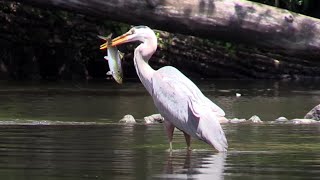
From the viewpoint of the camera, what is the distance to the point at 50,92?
56.2 feet

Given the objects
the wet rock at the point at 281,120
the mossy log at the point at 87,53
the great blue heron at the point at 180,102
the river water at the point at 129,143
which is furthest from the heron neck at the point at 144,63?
the mossy log at the point at 87,53

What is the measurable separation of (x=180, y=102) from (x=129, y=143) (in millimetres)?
715

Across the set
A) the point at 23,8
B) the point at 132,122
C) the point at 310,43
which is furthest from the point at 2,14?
the point at 310,43

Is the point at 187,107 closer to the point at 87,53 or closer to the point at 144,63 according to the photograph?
the point at 144,63

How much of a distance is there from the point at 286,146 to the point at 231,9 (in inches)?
107

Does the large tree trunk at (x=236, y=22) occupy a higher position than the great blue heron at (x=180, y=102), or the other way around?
the large tree trunk at (x=236, y=22)

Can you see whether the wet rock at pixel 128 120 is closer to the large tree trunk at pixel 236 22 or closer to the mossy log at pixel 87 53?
the large tree trunk at pixel 236 22

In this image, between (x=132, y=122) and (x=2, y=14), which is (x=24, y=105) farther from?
(x=2, y=14)

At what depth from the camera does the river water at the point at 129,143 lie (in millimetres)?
6445

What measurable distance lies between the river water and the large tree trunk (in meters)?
1.07

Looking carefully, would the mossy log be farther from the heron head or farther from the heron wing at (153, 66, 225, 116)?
the heron wing at (153, 66, 225, 116)

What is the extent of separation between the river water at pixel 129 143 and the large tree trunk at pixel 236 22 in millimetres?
1068

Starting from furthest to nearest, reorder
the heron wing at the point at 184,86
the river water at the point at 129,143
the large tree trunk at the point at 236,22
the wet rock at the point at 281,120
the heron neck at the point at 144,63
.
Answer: the wet rock at the point at 281,120
the large tree trunk at the point at 236,22
the heron neck at the point at 144,63
the heron wing at the point at 184,86
the river water at the point at 129,143

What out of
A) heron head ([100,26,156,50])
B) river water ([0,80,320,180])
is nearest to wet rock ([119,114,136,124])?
river water ([0,80,320,180])
